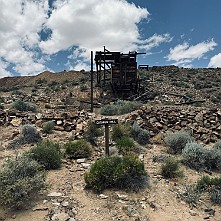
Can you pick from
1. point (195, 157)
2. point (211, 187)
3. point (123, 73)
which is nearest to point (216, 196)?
point (211, 187)

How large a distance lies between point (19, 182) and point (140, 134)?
552 centimetres

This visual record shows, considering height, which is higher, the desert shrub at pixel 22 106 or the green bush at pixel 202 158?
the desert shrub at pixel 22 106

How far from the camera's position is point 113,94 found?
2372 cm

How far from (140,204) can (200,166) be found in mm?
3157

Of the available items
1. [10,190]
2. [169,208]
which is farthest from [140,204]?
[10,190]

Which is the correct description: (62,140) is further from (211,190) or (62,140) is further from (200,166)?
(211,190)

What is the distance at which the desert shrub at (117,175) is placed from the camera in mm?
6699

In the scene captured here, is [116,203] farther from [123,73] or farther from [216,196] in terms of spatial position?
[123,73]

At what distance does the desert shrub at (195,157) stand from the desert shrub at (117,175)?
220cm

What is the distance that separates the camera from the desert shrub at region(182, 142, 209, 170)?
871cm

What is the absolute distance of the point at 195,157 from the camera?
8828mm

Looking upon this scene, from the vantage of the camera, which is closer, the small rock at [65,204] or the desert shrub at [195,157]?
the small rock at [65,204]

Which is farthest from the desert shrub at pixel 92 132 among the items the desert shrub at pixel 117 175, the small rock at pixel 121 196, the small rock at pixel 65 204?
the small rock at pixel 65 204

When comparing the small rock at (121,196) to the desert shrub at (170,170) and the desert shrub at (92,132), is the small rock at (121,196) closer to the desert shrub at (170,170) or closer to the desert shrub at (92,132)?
the desert shrub at (170,170)
